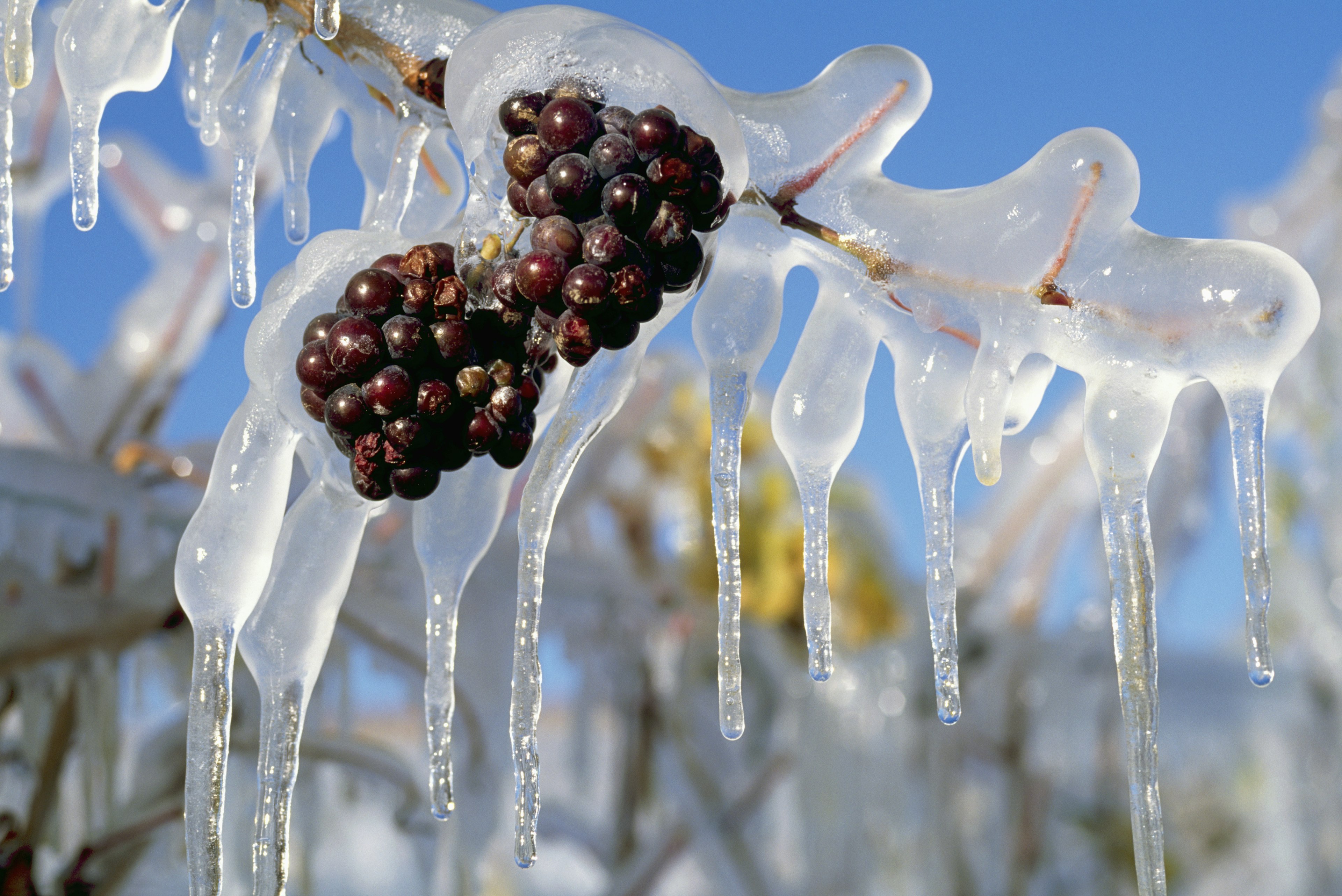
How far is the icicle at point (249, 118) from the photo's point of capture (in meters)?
0.68

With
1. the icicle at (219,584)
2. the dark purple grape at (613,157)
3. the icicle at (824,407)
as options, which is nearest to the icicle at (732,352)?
the icicle at (824,407)

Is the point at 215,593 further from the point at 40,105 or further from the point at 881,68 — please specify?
the point at 40,105

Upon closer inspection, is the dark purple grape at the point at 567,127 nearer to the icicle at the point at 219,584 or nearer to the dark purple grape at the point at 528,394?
the dark purple grape at the point at 528,394

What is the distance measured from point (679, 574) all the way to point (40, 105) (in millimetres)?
1779

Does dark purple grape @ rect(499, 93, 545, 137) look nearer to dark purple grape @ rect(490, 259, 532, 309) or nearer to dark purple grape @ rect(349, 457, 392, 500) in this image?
dark purple grape @ rect(490, 259, 532, 309)

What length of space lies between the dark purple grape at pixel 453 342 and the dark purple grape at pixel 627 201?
93 mm

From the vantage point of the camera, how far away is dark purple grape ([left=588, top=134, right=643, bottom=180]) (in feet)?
1.63

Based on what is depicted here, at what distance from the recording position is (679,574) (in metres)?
2.79

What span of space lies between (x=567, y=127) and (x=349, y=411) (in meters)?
0.18

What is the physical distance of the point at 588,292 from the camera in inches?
19.1

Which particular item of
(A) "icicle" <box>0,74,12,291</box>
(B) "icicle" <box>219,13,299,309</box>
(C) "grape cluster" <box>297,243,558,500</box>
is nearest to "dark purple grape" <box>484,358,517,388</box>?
(C) "grape cluster" <box>297,243,558,500</box>

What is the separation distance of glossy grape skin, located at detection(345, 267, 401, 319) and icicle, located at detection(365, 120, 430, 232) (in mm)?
154

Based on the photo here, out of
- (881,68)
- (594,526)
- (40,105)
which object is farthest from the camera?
(594,526)

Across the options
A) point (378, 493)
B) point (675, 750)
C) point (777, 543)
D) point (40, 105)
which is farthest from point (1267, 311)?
point (777, 543)
